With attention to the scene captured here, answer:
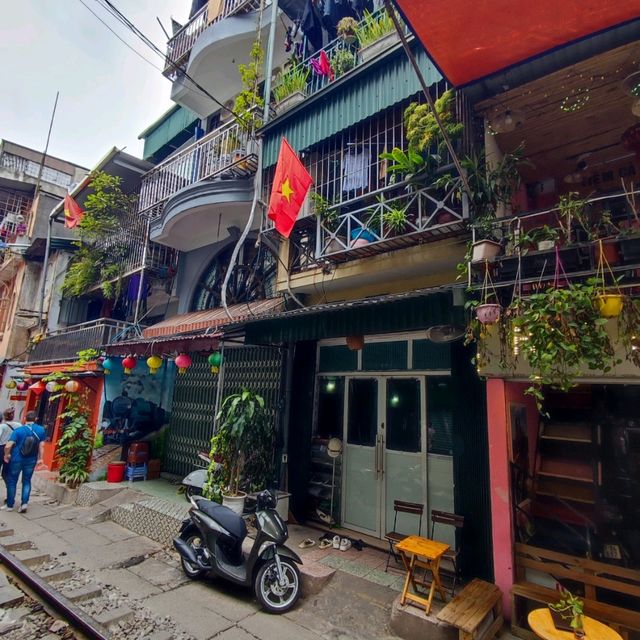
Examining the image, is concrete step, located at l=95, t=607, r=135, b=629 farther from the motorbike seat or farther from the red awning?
the red awning

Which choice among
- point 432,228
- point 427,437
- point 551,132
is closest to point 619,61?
point 551,132

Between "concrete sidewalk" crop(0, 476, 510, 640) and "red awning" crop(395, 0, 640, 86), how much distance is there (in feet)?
21.1

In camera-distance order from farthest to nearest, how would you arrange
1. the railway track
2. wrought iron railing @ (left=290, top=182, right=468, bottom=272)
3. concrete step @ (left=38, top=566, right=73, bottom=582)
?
wrought iron railing @ (left=290, top=182, right=468, bottom=272) < concrete step @ (left=38, top=566, right=73, bottom=582) < the railway track

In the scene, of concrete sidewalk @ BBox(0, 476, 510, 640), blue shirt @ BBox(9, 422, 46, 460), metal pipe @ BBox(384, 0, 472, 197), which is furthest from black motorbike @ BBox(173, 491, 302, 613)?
blue shirt @ BBox(9, 422, 46, 460)

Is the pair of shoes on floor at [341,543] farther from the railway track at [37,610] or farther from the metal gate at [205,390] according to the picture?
the railway track at [37,610]

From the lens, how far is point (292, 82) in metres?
8.45

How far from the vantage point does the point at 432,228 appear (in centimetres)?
517

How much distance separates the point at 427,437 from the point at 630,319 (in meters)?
3.28

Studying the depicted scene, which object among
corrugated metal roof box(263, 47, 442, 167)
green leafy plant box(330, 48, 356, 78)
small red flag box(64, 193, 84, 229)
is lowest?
corrugated metal roof box(263, 47, 442, 167)

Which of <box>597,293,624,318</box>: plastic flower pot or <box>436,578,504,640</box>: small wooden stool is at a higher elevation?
<box>597,293,624,318</box>: plastic flower pot

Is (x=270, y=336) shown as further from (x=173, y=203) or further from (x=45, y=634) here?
(x=173, y=203)

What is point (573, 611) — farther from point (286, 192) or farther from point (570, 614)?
point (286, 192)

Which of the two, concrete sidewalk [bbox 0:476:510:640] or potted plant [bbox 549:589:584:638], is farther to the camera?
concrete sidewalk [bbox 0:476:510:640]

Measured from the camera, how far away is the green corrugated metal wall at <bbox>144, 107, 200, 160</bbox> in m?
13.7
